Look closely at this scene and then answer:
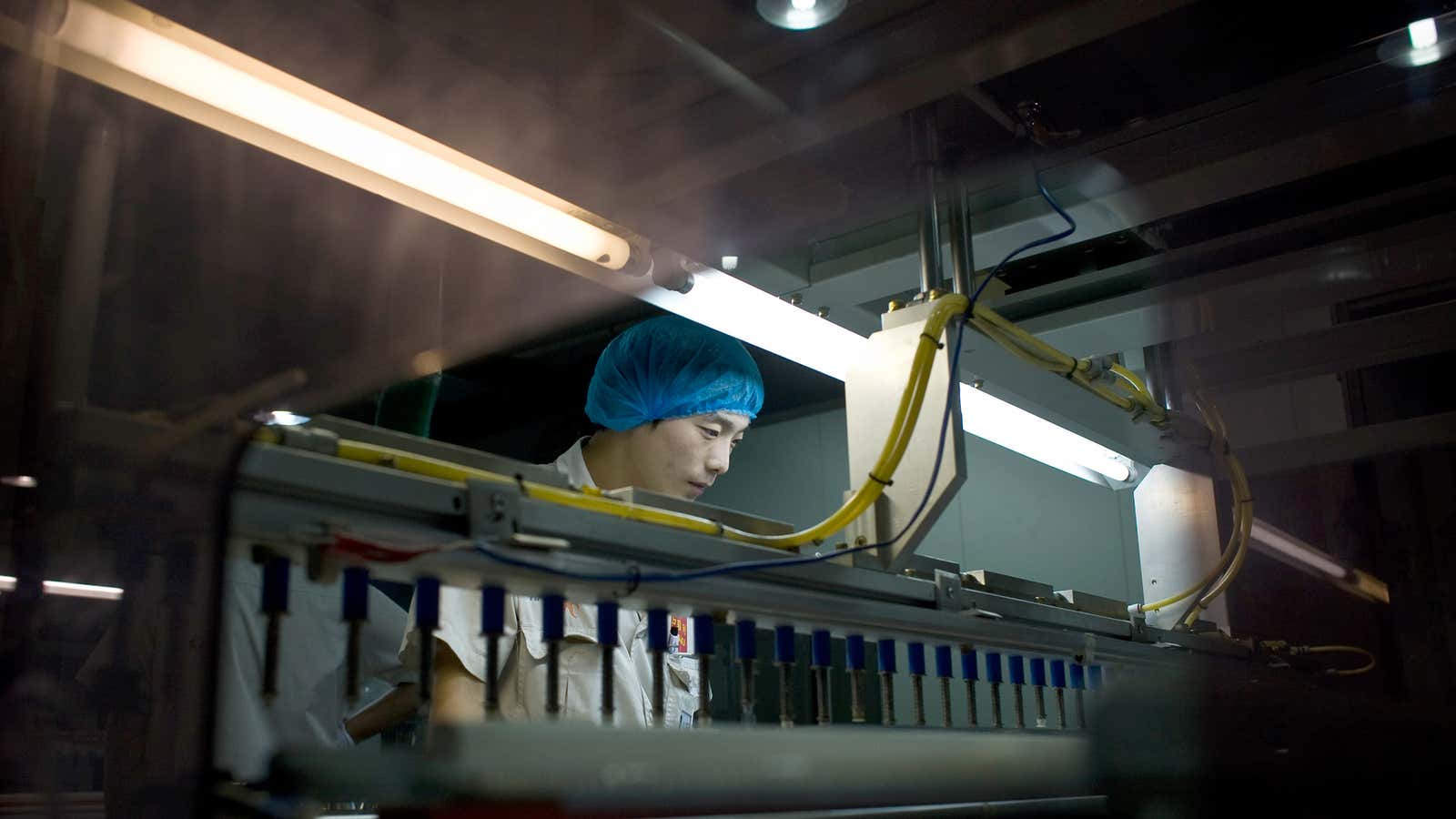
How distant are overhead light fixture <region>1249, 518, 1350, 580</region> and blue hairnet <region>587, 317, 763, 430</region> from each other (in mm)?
993

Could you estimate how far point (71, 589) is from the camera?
932 mm

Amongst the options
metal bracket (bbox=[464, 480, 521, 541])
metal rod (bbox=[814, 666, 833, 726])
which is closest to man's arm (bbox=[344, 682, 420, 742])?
metal rod (bbox=[814, 666, 833, 726])

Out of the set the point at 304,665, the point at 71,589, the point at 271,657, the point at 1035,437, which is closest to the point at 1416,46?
the point at 1035,437

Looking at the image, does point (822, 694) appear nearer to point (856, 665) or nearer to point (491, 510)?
point (856, 665)

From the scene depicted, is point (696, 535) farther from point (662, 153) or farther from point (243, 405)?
point (662, 153)

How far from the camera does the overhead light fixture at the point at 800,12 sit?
3.98ft

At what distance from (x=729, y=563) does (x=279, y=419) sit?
0.43 m

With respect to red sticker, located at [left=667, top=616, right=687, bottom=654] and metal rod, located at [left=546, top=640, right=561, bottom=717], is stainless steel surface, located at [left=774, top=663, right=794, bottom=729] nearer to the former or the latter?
metal rod, located at [left=546, top=640, right=561, bottom=717]

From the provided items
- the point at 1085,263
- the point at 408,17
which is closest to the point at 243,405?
the point at 408,17

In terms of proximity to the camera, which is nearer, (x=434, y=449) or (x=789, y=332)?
(x=434, y=449)

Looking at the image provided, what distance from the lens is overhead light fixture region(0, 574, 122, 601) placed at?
915 millimetres

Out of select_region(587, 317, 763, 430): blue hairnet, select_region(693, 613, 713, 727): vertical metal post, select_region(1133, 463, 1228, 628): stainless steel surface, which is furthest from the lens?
select_region(1133, 463, 1228, 628): stainless steel surface

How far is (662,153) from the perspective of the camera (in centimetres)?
140

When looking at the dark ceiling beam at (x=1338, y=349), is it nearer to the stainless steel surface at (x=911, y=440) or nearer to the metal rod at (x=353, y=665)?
the stainless steel surface at (x=911, y=440)
